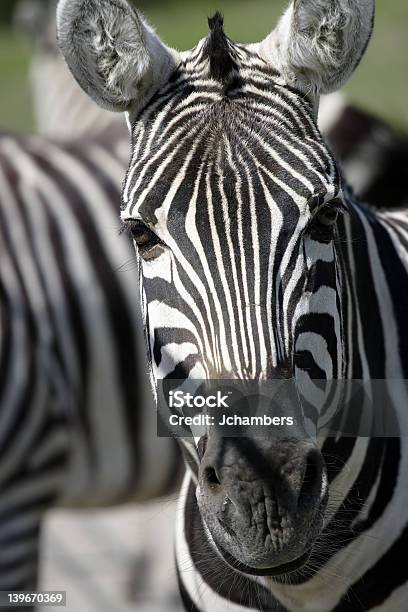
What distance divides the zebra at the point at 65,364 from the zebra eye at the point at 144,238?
2.86 m

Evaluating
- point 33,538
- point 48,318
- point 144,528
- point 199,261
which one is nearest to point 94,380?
point 48,318

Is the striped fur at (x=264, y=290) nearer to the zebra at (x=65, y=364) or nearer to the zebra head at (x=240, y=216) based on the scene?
the zebra head at (x=240, y=216)

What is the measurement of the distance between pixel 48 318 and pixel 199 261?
10.3ft

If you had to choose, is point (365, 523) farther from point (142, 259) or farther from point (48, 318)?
point (48, 318)

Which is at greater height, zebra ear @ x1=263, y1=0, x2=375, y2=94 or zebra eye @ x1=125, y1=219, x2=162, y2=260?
zebra ear @ x1=263, y1=0, x2=375, y2=94

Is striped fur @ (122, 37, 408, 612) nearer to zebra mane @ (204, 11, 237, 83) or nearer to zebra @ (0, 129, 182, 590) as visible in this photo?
zebra mane @ (204, 11, 237, 83)

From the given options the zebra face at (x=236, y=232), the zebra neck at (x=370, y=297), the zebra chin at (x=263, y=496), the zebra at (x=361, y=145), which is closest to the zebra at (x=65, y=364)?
the zebra at (x=361, y=145)

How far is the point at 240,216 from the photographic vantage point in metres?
2.62

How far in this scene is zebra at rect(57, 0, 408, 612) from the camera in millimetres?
2475

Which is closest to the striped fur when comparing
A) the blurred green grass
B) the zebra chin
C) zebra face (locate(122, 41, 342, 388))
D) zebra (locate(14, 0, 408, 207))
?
zebra face (locate(122, 41, 342, 388))

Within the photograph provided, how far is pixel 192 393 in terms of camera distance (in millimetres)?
2680

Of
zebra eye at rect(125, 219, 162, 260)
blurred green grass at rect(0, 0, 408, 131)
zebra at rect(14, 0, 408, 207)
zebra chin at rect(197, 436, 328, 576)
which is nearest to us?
zebra chin at rect(197, 436, 328, 576)

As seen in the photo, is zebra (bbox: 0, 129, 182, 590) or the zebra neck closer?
the zebra neck

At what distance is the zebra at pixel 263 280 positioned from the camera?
8.12 ft
